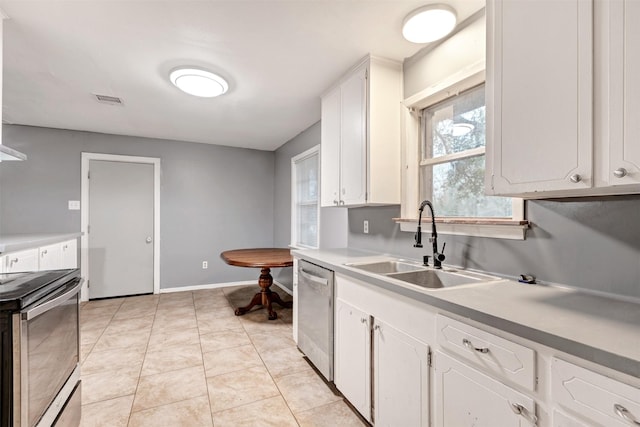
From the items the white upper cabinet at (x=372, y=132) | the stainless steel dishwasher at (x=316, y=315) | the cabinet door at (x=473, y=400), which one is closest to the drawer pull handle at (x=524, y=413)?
the cabinet door at (x=473, y=400)

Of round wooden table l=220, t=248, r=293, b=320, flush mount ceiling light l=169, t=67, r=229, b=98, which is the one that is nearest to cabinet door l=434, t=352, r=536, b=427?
round wooden table l=220, t=248, r=293, b=320

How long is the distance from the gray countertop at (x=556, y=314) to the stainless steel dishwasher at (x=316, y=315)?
2.22 feet

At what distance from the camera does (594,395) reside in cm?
77

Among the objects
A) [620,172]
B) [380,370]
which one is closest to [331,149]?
[380,370]

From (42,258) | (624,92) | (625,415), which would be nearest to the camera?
(625,415)

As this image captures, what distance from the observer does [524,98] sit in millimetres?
1168

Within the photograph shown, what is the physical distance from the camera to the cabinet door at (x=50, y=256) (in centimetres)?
285

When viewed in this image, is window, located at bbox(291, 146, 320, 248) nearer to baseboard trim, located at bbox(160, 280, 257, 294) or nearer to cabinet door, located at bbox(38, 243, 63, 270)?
baseboard trim, located at bbox(160, 280, 257, 294)

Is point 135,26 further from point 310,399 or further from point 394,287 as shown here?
point 310,399

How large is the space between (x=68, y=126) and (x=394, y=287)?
457 centimetres

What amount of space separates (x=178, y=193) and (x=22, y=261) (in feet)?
→ 7.57

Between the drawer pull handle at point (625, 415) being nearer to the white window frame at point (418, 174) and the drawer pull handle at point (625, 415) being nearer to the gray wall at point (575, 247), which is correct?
the gray wall at point (575, 247)

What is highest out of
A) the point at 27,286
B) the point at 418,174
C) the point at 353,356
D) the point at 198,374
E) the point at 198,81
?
the point at 198,81

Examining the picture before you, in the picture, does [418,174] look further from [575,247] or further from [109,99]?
[109,99]
